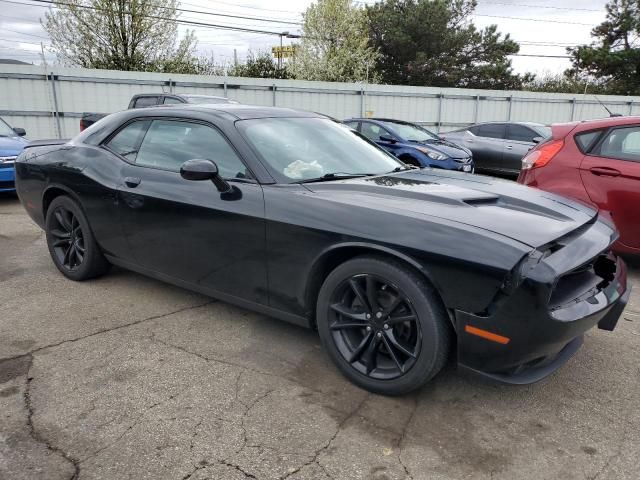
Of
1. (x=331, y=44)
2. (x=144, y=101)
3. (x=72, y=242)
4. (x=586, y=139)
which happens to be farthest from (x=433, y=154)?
(x=331, y=44)

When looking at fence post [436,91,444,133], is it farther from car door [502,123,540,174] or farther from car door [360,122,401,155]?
car door [360,122,401,155]

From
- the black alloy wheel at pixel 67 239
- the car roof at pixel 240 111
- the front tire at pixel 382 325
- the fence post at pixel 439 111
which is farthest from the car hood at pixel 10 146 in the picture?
the fence post at pixel 439 111

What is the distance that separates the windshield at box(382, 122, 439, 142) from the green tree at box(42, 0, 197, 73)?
53.0 feet

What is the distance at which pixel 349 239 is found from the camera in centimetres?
269

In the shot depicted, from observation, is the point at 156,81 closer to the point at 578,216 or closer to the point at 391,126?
the point at 391,126

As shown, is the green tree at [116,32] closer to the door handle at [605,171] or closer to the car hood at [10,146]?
the car hood at [10,146]

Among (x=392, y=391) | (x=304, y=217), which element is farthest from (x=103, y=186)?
(x=392, y=391)

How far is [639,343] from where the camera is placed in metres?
3.45

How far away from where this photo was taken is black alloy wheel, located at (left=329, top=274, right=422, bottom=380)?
2.61 m

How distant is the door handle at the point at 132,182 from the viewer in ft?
12.3

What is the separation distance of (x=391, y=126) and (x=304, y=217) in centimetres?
850

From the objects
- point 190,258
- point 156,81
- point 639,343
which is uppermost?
point 156,81

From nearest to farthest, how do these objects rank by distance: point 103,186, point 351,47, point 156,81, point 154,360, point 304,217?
1. point 304,217
2. point 154,360
3. point 103,186
4. point 156,81
5. point 351,47

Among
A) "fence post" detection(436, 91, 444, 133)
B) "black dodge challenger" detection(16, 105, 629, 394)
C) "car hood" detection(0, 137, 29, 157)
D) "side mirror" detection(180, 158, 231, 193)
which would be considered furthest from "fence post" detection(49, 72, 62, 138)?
"side mirror" detection(180, 158, 231, 193)
